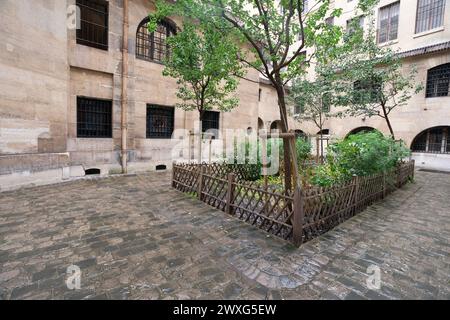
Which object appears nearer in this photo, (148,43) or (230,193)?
(230,193)

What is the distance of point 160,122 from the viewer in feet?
38.3

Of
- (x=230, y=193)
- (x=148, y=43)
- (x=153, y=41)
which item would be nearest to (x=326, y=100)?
(x=153, y=41)

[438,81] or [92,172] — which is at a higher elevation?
[438,81]

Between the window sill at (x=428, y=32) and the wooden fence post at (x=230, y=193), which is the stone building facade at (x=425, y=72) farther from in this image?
the wooden fence post at (x=230, y=193)

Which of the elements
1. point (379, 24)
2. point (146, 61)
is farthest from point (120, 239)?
point (379, 24)

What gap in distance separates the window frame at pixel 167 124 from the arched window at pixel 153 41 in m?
2.27

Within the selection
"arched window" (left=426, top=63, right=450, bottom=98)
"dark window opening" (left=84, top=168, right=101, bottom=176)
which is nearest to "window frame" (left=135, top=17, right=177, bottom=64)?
"dark window opening" (left=84, top=168, right=101, bottom=176)

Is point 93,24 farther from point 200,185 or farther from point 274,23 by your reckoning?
point 200,185

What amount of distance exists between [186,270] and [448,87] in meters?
19.2

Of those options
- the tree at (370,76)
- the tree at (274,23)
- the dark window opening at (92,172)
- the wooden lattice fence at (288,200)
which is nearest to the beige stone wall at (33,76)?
the dark window opening at (92,172)

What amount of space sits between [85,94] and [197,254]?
349 inches

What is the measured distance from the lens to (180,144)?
1229 cm

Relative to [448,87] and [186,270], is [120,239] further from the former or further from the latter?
[448,87]

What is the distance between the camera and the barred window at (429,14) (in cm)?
1462
